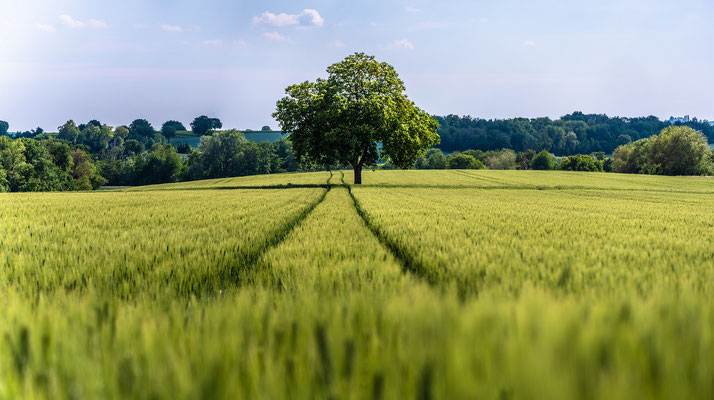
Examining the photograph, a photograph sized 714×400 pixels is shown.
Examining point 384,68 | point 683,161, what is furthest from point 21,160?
point 683,161

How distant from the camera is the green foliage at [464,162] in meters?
123

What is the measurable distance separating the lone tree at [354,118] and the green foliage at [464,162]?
94.2 metres

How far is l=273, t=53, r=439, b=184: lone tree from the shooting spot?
30.8 m

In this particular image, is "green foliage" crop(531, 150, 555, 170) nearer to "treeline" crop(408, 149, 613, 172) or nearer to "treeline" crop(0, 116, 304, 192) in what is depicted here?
"treeline" crop(408, 149, 613, 172)

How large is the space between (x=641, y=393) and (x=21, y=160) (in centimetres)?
9129

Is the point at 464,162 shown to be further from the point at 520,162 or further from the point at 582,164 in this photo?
the point at 520,162

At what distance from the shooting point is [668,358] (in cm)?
119

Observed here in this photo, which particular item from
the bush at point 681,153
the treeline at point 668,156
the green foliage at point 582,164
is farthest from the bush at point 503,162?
the bush at point 681,153

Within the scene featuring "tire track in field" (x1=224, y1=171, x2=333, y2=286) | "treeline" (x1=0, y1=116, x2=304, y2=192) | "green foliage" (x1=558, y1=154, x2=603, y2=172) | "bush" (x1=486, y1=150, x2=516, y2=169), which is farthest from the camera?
"bush" (x1=486, y1=150, x2=516, y2=169)

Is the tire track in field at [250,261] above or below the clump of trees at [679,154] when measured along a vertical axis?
below

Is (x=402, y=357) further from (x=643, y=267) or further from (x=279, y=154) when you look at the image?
(x=279, y=154)

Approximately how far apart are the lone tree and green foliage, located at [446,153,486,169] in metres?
94.2

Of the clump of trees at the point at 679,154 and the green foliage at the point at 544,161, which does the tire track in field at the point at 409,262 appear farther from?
the green foliage at the point at 544,161

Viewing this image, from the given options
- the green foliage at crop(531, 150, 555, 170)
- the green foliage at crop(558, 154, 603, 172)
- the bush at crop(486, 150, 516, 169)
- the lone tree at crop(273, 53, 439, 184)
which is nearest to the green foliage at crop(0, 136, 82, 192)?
the lone tree at crop(273, 53, 439, 184)
